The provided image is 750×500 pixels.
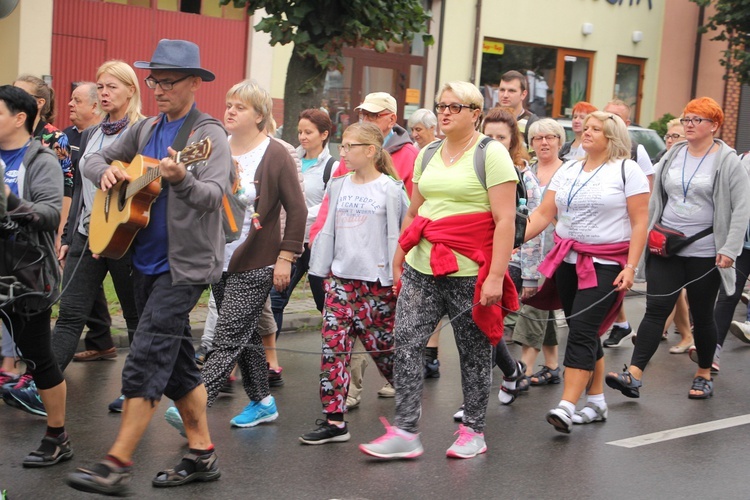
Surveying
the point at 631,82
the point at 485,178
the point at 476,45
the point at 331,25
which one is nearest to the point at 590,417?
the point at 485,178

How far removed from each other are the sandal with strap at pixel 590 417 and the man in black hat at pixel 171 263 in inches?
95.9

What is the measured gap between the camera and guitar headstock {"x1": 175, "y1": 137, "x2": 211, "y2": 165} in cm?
465

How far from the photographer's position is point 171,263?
4.96 metres

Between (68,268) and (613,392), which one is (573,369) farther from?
(68,268)

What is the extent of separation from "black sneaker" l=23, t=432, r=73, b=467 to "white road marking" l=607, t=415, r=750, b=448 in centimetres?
299

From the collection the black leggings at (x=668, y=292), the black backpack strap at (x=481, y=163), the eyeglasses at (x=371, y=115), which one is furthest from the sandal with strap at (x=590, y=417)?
the eyeglasses at (x=371, y=115)

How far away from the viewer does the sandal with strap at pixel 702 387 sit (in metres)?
7.60

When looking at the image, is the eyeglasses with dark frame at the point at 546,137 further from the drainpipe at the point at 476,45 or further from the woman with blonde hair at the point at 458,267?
the drainpipe at the point at 476,45

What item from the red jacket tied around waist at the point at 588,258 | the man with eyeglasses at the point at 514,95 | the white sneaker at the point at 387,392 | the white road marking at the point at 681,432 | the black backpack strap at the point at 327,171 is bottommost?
the white sneaker at the point at 387,392

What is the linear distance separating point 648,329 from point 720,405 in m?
0.69

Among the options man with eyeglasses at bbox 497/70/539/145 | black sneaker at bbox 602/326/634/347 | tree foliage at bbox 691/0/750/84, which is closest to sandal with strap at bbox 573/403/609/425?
black sneaker at bbox 602/326/634/347

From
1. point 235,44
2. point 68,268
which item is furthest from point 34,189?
point 235,44

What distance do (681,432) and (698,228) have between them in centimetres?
152

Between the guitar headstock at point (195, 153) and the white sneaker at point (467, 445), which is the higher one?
the guitar headstock at point (195, 153)
